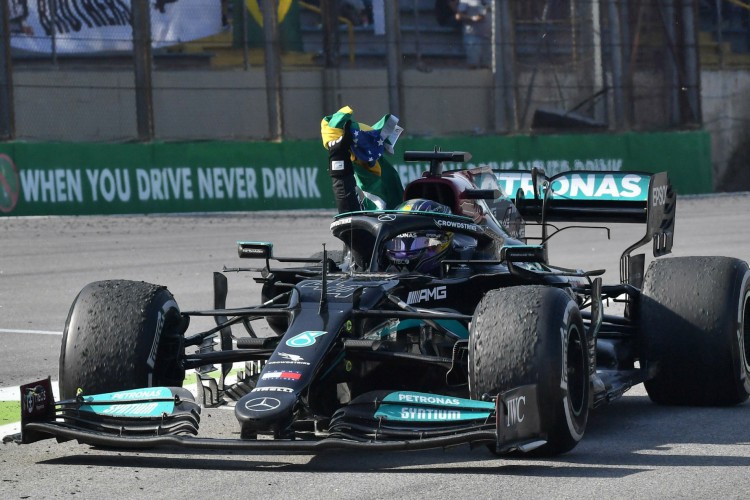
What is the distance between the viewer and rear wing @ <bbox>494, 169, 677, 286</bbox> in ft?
30.2

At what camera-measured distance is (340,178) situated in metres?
8.65

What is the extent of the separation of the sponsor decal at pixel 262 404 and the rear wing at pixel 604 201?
3.61 metres

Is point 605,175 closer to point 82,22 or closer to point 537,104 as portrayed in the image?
point 82,22

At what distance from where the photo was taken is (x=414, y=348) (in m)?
6.99

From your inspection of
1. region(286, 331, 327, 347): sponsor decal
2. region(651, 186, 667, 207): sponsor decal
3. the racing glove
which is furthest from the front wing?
region(651, 186, 667, 207): sponsor decal

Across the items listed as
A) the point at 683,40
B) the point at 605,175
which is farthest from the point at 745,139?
the point at 605,175

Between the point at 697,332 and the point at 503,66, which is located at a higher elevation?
the point at 503,66

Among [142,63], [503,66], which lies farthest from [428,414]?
[503,66]

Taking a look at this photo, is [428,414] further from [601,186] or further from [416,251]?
[601,186]

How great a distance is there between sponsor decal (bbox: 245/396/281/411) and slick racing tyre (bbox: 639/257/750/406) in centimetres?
264

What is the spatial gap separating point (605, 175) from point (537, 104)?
782 inches

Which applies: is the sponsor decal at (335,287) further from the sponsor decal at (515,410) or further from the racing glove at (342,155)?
the racing glove at (342,155)

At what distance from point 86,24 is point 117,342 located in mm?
19398

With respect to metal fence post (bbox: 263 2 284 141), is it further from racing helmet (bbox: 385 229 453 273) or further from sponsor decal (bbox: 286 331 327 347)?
sponsor decal (bbox: 286 331 327 347)
